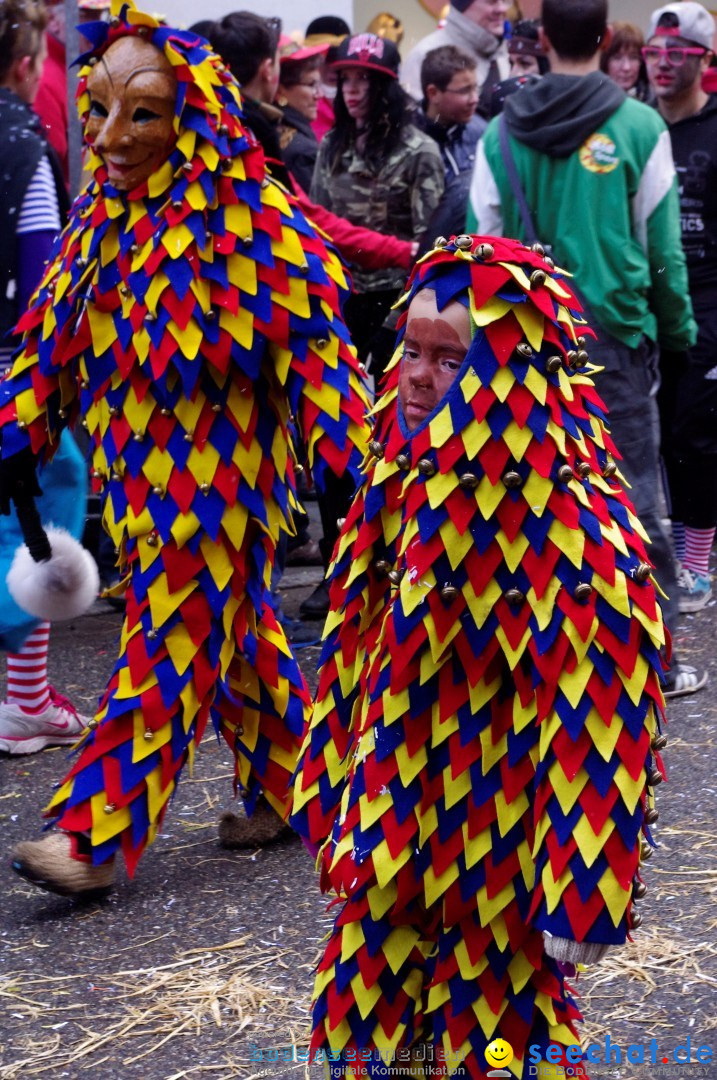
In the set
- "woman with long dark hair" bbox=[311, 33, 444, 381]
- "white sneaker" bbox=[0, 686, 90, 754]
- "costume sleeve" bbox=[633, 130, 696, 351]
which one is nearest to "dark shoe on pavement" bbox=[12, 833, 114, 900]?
"white sneaker" bbox=[0, 686, 90, 754]

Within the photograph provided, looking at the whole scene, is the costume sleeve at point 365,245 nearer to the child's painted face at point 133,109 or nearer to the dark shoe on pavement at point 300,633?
the dark shoe on pavement at point 300,633

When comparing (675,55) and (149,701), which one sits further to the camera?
(675,55)

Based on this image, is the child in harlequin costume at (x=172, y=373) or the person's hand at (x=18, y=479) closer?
the child in harlequin costume at (x=172, y=373)

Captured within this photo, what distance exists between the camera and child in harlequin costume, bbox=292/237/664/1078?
2.10 metres

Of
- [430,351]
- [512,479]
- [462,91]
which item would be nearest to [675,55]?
[462,91]

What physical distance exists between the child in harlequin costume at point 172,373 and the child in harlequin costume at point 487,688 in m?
1.23

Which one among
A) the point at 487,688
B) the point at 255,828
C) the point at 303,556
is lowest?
the point at 303,556

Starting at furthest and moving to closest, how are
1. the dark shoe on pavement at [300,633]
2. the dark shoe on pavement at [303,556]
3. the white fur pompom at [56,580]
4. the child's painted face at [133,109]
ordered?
1. the dark shoe on pavement at [303,556]
2. the dark shoe on pavement at [300,633]
3. the white fur pompom at [56,580]
4. the child's painted face at [133,109]

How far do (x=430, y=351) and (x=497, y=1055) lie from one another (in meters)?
1.01

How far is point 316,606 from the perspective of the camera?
597 centimetres

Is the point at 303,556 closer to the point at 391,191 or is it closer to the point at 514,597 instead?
the point at 391,191

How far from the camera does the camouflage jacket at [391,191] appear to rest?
596 cm

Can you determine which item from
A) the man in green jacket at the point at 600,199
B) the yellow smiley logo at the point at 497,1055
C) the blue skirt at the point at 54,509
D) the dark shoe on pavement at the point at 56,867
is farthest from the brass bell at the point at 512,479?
the man in green jacket at the point at 600,199

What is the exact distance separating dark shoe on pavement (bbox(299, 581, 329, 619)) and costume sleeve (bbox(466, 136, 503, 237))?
176 cm
